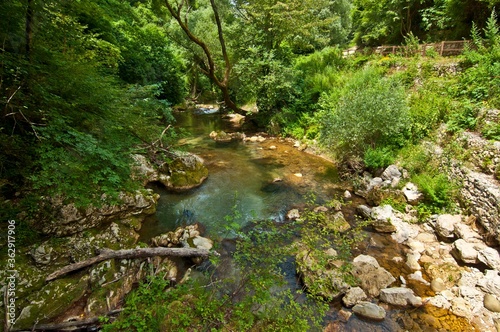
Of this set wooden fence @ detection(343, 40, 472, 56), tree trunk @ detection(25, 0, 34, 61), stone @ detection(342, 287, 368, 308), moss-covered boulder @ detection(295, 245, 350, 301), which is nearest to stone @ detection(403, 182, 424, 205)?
moss-covered boulder @ detection(295, 245, 350, 301)

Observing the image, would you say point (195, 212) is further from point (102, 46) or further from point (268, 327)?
point (102, 46)

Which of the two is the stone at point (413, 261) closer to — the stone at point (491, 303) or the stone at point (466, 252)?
the stone at point (466, 252)

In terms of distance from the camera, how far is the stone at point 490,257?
189 inches

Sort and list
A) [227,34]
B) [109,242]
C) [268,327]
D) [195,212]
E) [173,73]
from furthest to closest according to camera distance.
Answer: [173,73], [227,34], [195,212], [109,242], [268,327]

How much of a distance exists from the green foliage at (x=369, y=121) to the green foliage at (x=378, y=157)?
1.23 ft

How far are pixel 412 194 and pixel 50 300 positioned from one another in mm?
8903

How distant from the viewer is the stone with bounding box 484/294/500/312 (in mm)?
4180

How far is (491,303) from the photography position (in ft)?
13.9

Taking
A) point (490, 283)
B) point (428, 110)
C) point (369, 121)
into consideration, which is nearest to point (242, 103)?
point (369, 121)

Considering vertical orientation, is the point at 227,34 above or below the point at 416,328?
above

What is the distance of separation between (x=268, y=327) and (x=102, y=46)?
30.1ft

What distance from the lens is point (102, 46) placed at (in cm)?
782

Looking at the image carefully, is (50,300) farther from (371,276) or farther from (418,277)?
(418,277)

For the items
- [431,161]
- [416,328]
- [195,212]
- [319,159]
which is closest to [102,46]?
[195,212]
